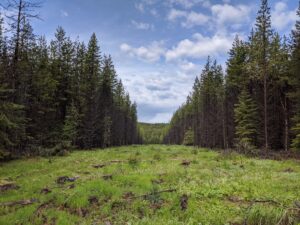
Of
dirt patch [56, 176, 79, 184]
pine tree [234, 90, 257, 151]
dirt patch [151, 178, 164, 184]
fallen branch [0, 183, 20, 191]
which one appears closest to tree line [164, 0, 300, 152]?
pine tree [234, 90, 257, 151]

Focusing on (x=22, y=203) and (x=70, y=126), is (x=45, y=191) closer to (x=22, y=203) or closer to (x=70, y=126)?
(x=22, y=203)

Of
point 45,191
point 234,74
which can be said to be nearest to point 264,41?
point 234,74

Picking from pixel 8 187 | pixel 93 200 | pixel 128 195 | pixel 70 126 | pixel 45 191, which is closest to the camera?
pixel 93 200

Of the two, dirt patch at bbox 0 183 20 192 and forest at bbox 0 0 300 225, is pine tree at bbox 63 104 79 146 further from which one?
dirt patch at bbox 0 183 20 192

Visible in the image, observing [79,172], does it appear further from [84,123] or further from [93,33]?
[93,33]

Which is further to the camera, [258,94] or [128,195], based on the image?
[258,94]

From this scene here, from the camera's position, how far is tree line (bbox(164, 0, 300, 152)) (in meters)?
27.7

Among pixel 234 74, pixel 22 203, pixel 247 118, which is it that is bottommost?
pixel 22 203

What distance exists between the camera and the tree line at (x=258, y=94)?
27734 millimetres

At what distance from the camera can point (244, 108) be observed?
3684 cm

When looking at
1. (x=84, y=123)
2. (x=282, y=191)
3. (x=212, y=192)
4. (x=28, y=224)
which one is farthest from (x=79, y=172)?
(x=84, y=123)

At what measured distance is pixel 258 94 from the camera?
124ft

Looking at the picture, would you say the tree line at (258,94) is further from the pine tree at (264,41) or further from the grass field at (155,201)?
the grass field at (155,201)

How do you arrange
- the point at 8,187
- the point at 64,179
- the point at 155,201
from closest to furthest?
the point at 155,201, the point at 8,187, the point at 64,179
